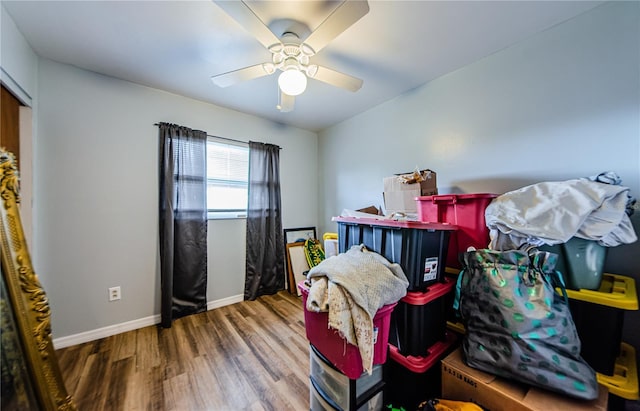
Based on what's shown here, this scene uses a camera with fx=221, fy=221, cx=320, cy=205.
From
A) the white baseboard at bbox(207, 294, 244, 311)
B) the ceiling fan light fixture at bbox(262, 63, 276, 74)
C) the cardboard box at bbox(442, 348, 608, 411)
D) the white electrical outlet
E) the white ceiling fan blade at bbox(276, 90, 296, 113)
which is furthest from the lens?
the white baseboard at bbox(207, 294, 244, 311)

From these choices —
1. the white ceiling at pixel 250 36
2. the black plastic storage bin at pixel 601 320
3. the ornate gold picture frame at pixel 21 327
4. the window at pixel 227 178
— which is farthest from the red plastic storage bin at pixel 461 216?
the ornate gold picture frame at pixel 21 327

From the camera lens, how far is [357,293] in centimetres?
94

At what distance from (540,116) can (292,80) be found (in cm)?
173

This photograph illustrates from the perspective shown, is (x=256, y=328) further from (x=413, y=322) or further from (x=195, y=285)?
(x=413, y=322)

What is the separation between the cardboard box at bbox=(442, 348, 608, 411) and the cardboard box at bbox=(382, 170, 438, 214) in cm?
105

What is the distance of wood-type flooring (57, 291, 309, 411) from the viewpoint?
1356mm

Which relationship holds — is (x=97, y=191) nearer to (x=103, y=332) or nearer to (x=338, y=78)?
(x=103, y=332)

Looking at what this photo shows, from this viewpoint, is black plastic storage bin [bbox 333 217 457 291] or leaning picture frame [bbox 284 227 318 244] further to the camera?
leaning picture frame [bbox 284 227 318 244]

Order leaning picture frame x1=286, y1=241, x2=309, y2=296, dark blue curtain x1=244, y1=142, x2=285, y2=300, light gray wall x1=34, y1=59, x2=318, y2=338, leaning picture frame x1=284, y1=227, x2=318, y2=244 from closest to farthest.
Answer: light gray wall x1=34, y1=59, x2=318, y2=338
dark blue curtain x1=244, y1=142, x2=285, y2=300
leaning picture frame x1=286, y1=241, x2=309, y2=296
leaning picture frame x1=284, y1=227, x2=318, y2=244

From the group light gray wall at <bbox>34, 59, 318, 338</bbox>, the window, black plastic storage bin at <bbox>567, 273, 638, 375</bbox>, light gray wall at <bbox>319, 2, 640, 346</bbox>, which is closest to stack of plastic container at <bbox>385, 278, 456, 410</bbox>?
black plastic storage bin at <bbox>567, 273, 638, 375</bbox>

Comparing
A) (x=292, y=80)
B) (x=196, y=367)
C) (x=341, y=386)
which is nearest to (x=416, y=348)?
(x=341, y=386)

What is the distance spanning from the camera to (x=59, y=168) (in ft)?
6.03

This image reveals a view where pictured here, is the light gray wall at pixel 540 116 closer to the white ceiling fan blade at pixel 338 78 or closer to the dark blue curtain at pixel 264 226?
the white ceiling fan blade at pixel 338 78

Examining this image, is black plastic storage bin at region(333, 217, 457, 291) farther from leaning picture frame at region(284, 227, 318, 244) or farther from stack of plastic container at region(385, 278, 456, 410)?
leaning picture frame at region(284, 227, 318, 244)
